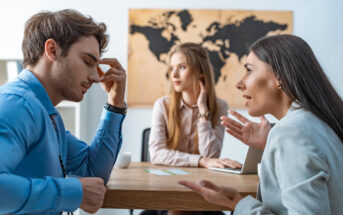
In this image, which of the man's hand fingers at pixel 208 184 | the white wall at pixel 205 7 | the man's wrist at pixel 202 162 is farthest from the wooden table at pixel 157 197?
the white wall at pixel 205 7

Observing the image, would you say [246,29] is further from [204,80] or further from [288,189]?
[288,189]

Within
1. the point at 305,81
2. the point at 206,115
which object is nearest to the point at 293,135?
the point at 305,81

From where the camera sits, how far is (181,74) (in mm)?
2518

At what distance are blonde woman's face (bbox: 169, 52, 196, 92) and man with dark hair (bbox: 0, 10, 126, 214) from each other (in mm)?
906

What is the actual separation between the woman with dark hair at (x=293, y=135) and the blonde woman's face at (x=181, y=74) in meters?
1.25

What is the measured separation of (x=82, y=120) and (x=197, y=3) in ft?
5.45

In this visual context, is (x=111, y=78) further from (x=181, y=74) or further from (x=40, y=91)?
(x=181, y=74)

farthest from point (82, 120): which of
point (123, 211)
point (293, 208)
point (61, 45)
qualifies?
point (293, 208)

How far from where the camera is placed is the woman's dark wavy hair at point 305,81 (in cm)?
100

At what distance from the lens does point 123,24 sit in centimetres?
381

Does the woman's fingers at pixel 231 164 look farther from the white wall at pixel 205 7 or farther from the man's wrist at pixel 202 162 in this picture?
the white wall at pixel 205 7

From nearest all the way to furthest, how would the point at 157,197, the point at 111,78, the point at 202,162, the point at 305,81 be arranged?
the point at 305,81 → the point at 157,197 → the point at 111,78 → the point at 202,162

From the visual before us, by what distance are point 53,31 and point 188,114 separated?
140 cm

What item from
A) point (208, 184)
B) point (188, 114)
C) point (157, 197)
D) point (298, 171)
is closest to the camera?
point (298, 171)
